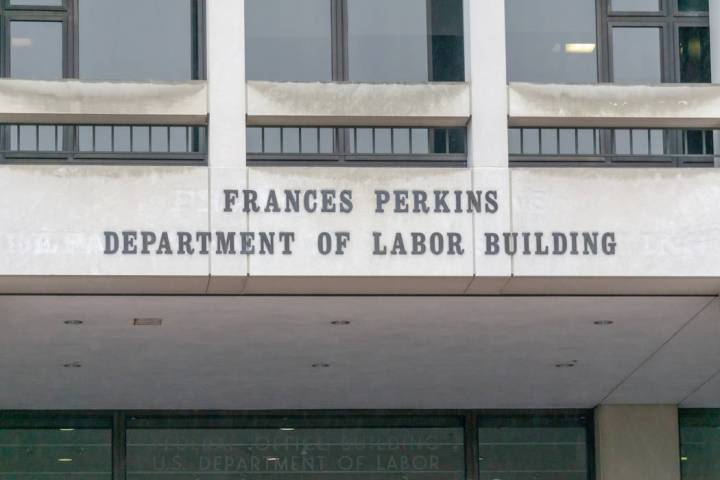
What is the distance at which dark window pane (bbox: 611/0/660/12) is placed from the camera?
18.7 metres

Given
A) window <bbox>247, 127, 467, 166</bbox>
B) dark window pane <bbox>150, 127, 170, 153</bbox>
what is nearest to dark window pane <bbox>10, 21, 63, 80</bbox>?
dark window pane <bbox>150, 127, 170, 153</bbox>

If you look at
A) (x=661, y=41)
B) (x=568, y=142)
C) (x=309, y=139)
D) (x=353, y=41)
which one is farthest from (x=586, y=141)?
(x=309, y=139)

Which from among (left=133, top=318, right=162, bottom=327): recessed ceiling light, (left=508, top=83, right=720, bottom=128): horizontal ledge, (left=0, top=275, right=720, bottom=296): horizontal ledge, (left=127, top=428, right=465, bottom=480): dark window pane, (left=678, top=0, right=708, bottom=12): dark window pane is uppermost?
(left=678, top=0, right=708, bottom=12): dark window pane

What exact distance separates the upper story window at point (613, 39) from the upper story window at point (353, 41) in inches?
32.4

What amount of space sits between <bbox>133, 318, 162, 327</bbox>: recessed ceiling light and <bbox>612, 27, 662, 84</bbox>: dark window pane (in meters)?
5.79

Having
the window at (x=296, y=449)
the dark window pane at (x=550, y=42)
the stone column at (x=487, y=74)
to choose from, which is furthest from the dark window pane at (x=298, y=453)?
the stone column at (x=487, y=74)

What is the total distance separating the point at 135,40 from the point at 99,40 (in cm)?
39

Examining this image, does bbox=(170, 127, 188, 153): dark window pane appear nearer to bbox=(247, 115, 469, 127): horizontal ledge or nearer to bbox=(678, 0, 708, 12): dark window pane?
bbox=(247, 115, 469, 127): horizontal ledge

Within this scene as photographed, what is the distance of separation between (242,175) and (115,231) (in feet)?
4.52

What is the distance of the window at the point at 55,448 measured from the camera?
22.7 m

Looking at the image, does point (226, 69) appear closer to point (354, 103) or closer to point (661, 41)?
point (354, 103)

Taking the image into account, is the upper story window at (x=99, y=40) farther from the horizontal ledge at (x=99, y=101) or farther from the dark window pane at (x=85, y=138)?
the horizontal ledge at (x=99, y=101)

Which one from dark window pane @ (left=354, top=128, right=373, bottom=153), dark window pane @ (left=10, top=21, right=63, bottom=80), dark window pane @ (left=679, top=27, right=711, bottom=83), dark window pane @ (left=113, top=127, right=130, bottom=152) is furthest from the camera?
dark window pane @ (left=679, top=27, right=711, bottom=83)

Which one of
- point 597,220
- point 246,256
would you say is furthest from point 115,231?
point 597,220
